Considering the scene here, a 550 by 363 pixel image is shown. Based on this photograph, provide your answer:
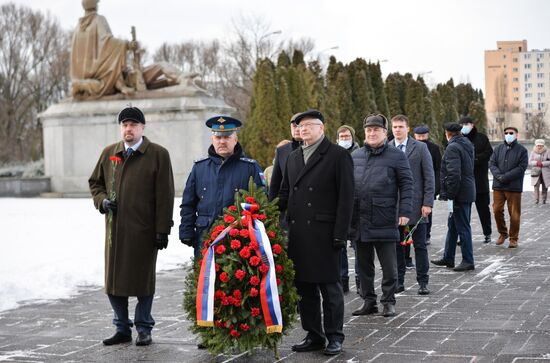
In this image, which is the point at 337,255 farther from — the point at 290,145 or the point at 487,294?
the point at 487,294

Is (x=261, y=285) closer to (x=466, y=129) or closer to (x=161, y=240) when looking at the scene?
(x=161, y=240)

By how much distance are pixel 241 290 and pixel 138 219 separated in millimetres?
1428

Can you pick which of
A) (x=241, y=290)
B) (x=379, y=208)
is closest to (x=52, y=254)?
(x=379, y=208)

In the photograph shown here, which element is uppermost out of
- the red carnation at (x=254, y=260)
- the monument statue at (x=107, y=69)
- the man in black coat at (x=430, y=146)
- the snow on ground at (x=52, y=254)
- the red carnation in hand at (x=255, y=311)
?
the monument statue at (x=107, y=69)

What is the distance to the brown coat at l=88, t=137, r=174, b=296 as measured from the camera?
7906 mm

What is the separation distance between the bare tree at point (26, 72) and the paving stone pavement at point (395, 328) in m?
48.8

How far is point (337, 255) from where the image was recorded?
7.41 meters

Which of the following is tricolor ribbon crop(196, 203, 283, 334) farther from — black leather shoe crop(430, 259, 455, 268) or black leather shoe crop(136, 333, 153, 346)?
black leather shoe crop(430, 259, 455, 268)

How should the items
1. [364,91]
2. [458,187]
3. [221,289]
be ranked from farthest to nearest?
[364,91] < [458,187] < [221,289]

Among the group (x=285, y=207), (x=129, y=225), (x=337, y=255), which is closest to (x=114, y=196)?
(x=129, y=225)

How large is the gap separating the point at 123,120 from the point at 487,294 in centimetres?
446

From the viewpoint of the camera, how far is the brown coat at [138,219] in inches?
311

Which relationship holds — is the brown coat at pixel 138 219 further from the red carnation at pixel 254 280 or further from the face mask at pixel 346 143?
the face mask at pixel 346 143

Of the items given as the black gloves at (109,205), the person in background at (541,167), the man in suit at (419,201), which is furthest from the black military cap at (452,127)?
the person in background at (541,167)
